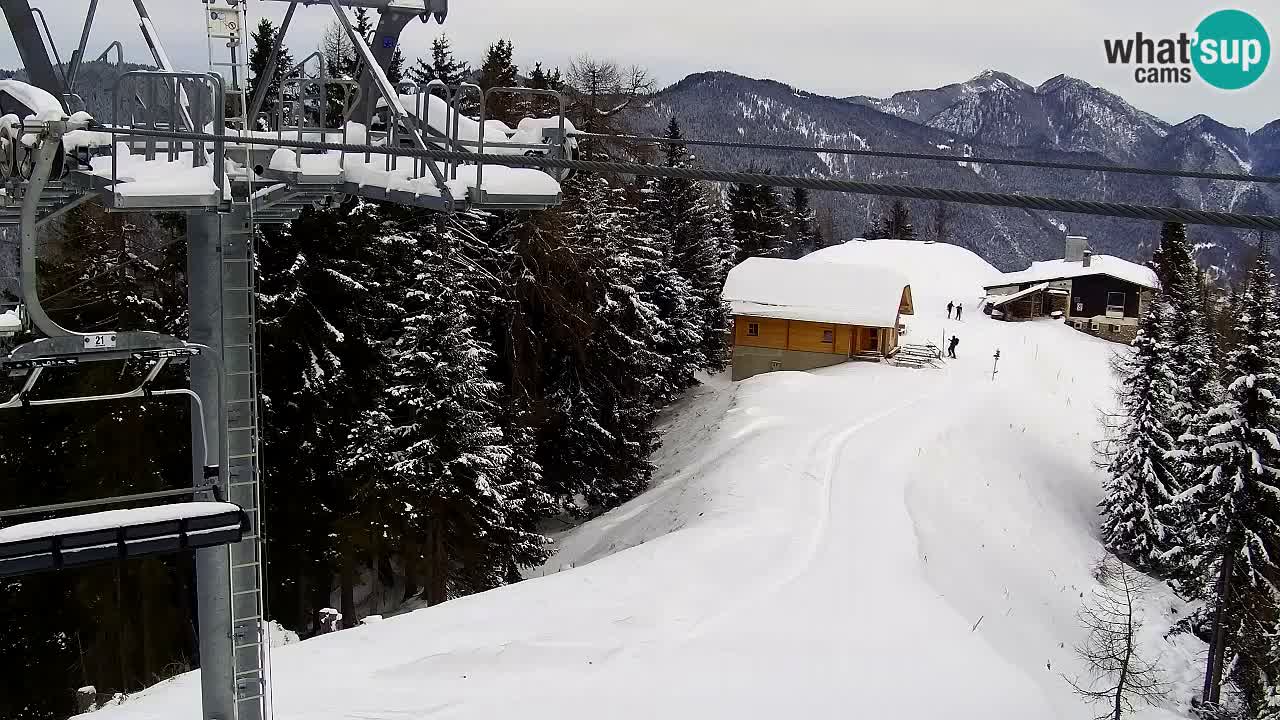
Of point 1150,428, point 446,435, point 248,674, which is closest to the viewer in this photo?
point 248,674

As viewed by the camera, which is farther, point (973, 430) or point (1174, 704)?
point (973, 430)

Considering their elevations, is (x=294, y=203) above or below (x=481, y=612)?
above

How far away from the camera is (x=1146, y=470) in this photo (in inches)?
1494

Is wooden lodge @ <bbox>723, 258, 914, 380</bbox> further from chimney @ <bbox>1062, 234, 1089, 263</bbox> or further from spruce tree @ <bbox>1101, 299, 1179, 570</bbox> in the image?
chimney @ <bbox>1062, 234, 1089, 263</bbox>

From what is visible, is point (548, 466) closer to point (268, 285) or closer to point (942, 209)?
point (268, 285)

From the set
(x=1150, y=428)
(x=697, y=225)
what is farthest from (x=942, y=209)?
(x=1150, y=428)

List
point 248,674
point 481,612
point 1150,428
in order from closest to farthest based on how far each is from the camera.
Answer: point 248,674
point 481,612
point 1150,428

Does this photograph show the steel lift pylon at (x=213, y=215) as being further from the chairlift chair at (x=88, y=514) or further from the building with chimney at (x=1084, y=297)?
the building with chimney at (x=1084, y=297)

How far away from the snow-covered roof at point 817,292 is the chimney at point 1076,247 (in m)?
26.9

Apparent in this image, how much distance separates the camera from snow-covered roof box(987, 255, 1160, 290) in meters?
71.1

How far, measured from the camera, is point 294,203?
496 inches

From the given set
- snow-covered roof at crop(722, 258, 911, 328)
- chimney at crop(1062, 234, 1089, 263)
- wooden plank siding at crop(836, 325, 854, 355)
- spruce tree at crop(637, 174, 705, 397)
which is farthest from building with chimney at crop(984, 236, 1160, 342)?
spruce tree at crop(637, 174, 705, 397)

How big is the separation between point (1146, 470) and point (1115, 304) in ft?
119

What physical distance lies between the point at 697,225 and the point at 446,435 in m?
33.6
